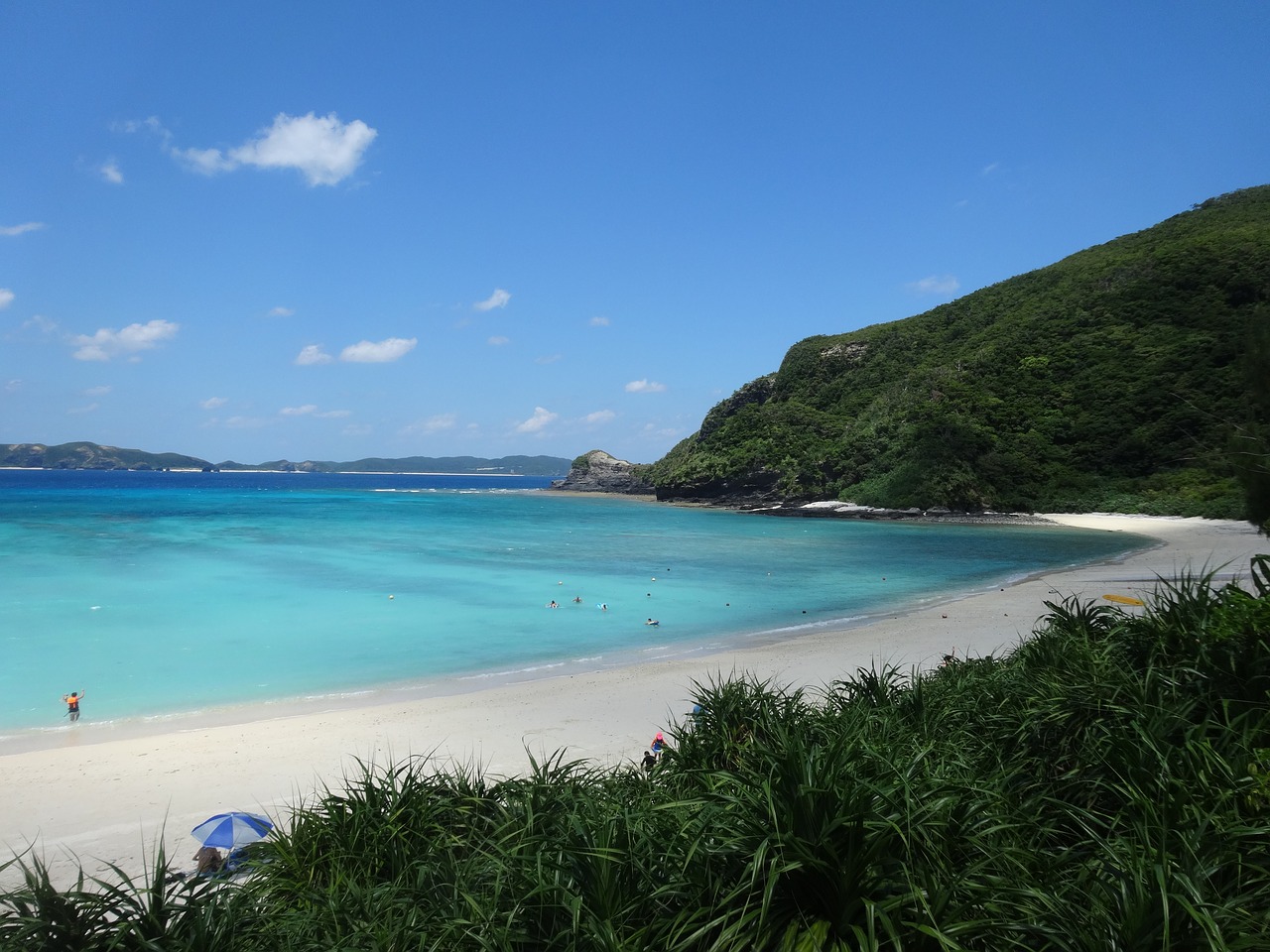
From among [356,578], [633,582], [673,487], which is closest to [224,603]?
[356,578]

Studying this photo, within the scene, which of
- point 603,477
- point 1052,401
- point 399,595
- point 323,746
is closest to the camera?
point 323,746

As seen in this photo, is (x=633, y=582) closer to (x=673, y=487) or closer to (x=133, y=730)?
(x=133, y=730)

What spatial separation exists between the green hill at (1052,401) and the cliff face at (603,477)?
2807 cm

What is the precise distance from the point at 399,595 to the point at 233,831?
1766cm

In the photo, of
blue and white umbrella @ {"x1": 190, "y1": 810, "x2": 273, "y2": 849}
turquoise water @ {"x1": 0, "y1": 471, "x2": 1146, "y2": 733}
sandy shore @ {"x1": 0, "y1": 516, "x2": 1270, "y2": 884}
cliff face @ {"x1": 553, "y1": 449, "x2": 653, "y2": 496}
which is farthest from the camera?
cliff face @ {"x1": 553, "y1": 449, "x2": 653, "y2": 496}

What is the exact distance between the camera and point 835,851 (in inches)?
104

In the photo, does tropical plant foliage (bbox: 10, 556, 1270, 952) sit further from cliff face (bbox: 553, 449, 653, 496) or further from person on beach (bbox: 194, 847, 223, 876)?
cliff face (bbox: 553, 449, 653, 496)

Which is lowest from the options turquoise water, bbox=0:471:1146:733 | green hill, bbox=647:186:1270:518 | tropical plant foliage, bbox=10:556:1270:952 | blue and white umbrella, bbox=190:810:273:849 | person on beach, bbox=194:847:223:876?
turquoise water, bbox=0:471:1146:733

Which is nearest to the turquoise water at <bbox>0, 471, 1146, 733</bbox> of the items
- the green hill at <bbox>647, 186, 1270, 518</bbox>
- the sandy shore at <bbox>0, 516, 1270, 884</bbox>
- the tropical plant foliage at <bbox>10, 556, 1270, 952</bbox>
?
the sandy shore at <bbox>0, 516, 1270, 884</bbox>

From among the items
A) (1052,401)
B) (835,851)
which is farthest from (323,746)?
(1052,401)

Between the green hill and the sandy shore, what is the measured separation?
3480cm

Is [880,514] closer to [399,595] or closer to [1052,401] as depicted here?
[1052,401]

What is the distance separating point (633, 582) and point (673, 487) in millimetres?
57755

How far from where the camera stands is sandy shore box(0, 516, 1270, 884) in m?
7.22
